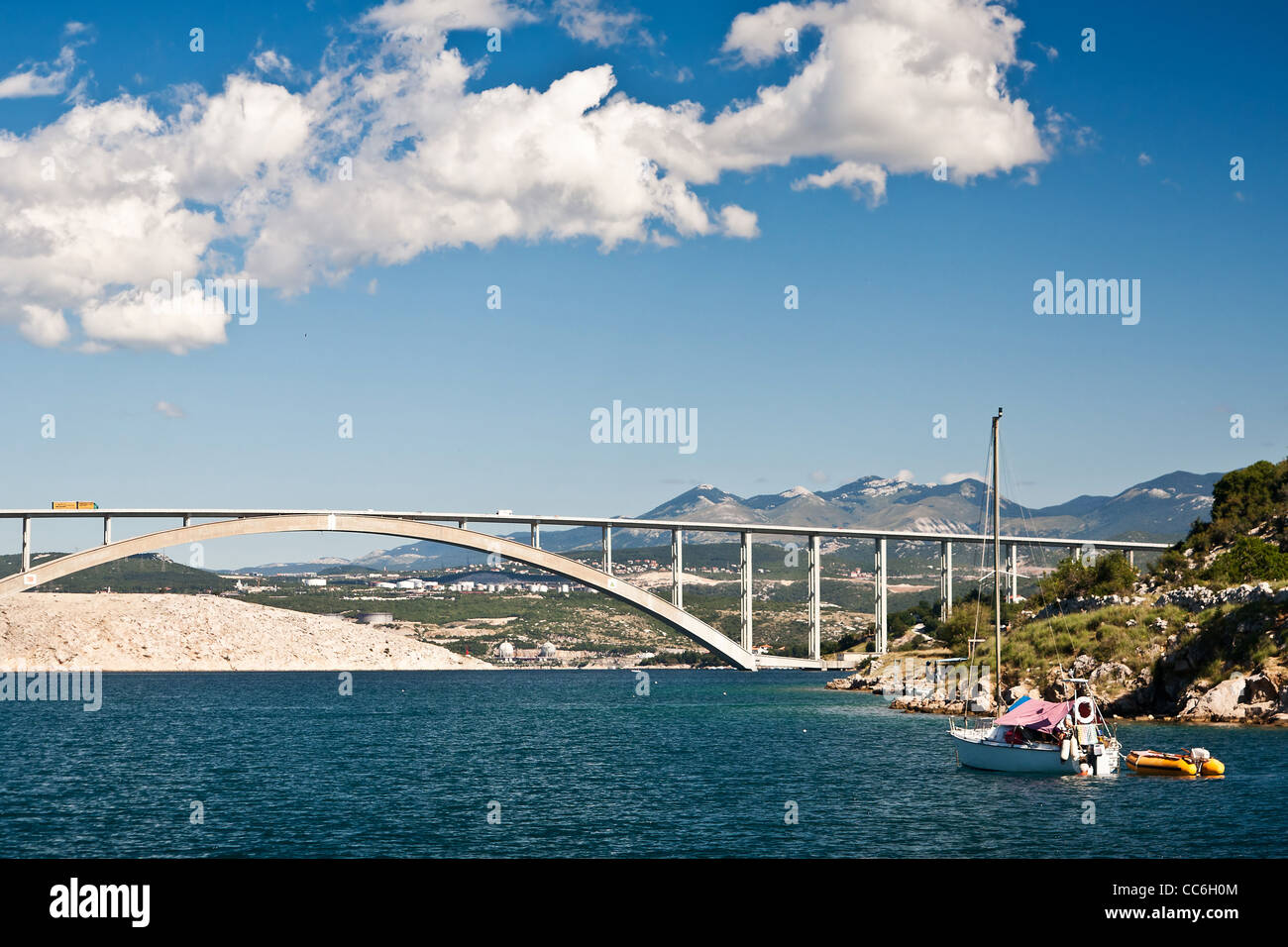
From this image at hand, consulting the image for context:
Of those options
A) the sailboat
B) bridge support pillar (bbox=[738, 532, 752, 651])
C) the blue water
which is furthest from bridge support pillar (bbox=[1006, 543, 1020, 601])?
the sailboat

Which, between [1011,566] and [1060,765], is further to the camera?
[1011,566]

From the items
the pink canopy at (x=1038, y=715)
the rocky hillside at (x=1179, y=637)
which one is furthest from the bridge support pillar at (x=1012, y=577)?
the pink canopy at (x=1038, y=715)

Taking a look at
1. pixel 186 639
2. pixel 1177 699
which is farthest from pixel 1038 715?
pixel 186 639

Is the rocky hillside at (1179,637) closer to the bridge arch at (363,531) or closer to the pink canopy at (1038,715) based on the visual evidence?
the pink canopy at (1038,715)

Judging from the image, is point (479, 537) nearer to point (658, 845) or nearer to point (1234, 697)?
point (1234, 697)

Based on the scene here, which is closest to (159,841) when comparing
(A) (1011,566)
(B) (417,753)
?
(B) (417,753)
